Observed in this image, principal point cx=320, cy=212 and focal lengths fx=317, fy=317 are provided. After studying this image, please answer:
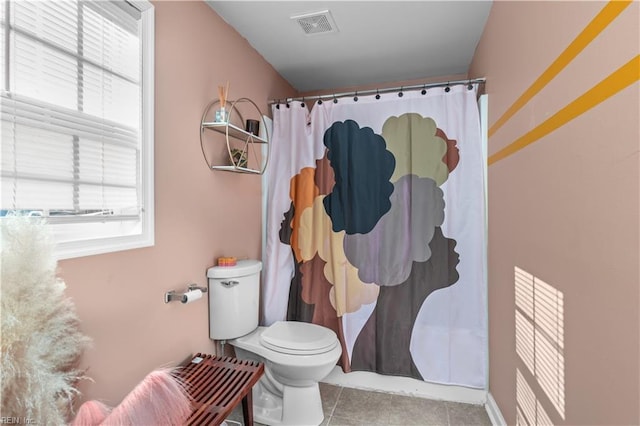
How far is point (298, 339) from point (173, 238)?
3.08 ft

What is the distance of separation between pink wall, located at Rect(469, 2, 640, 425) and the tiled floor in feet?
1.56

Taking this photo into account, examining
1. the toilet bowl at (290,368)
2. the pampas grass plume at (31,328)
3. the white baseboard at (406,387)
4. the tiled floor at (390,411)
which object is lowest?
the tiled floor at (390,411)

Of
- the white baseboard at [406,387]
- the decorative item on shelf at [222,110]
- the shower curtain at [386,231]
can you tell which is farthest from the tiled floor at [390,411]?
the decorative item on shelf at [222,110]

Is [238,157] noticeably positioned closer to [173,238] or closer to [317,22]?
[173,238]

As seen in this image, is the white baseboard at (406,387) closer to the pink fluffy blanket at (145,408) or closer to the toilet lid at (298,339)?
the toilet lid at (298,339)

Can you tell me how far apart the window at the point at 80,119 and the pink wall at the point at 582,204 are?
1.62 m

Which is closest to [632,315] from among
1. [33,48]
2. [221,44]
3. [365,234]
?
[365,234]

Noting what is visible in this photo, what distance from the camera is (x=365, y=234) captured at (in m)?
2.27

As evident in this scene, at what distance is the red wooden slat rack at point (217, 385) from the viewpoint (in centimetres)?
127

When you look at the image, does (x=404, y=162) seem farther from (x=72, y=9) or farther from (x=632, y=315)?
(x=72, y=9)

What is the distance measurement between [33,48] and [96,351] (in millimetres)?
1086

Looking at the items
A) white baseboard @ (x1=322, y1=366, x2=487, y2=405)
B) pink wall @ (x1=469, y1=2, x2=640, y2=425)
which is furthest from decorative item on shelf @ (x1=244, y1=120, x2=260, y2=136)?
white baseboard @ (x1=322, y1=366, x2=487, y2=405)

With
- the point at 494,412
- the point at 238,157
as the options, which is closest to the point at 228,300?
the point at 238,157

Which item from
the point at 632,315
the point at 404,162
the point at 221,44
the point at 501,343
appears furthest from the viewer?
the point at 404,162
